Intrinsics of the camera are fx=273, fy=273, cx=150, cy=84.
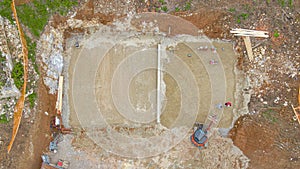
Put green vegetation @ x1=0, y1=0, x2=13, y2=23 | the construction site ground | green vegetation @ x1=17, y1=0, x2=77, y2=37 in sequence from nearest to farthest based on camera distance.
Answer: green vegetation @ x1=0, y1=0, x2=13, y2=23, green vegetation @ x1=17, y1=0, x2=77, y2=37, the construction site ground

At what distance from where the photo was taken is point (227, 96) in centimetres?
1823

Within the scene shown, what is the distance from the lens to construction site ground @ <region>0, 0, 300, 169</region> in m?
17.4

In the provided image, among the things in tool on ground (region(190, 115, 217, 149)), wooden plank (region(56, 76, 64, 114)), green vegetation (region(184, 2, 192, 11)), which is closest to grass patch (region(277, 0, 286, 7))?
green vegetation (region(184, 2, 192, 11))

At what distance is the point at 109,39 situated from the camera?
61.0 ft

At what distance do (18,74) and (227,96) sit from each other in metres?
13.3

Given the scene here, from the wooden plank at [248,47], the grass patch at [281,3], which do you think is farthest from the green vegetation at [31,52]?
the grass patch at [281,3]

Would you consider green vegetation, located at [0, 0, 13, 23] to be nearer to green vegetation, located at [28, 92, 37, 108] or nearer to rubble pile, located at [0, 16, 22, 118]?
rubble pile, located at [0, 16, 22, 118]

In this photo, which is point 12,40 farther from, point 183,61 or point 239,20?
point 239,20

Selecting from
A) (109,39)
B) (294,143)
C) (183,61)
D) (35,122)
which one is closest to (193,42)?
(183,61)

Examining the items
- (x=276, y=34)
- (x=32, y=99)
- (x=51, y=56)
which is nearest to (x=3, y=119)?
(x=32, y=99)

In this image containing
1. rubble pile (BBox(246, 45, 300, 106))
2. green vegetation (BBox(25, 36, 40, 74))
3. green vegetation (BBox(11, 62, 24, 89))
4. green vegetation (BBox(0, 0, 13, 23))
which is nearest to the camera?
green vegetation (BBox(11, 62, 24, 89))

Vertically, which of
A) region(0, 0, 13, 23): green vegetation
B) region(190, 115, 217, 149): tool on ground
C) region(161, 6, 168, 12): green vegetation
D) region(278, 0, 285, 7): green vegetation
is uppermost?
region(278, 0, 285, 7): green vegetation

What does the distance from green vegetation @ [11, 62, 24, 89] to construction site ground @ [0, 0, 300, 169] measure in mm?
1208

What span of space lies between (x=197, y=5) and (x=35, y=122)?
12955 mm
